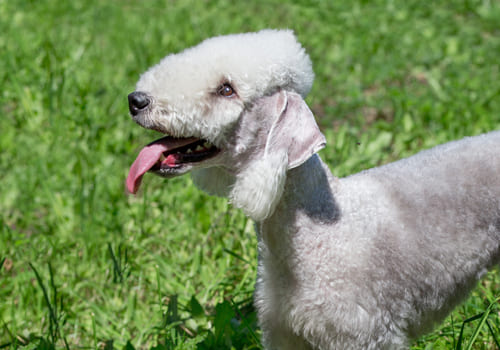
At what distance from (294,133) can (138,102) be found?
19.7 inches

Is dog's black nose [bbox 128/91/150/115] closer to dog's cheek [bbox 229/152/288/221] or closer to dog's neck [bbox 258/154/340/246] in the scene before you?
dog's cheek [bbox 229/152/288/221]

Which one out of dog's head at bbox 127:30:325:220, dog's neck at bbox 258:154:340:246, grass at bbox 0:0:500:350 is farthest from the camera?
grass at bbox 0:0:500:350

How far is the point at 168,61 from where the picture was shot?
1.83m

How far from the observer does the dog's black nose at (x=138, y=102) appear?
1.75 metres

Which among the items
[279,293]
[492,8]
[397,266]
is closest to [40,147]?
[279,293]

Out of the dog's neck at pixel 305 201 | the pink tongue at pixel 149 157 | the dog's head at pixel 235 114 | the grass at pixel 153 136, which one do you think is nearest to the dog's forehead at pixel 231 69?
the dog's head at pixel 235 114

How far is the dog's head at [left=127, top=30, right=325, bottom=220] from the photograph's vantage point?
174 cm

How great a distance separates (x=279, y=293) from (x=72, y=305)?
4.21 feet

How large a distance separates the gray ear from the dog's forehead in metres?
0.08

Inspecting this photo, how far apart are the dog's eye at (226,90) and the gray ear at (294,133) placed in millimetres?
163

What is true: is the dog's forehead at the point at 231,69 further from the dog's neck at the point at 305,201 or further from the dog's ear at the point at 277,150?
the dog's neck at the point at 305,201

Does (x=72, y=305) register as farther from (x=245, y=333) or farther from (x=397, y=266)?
(x=397, y=266)

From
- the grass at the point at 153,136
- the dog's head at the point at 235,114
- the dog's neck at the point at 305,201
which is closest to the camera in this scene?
the dog's head at the point at 235,114

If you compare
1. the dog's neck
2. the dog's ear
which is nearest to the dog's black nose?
the dog's ear
